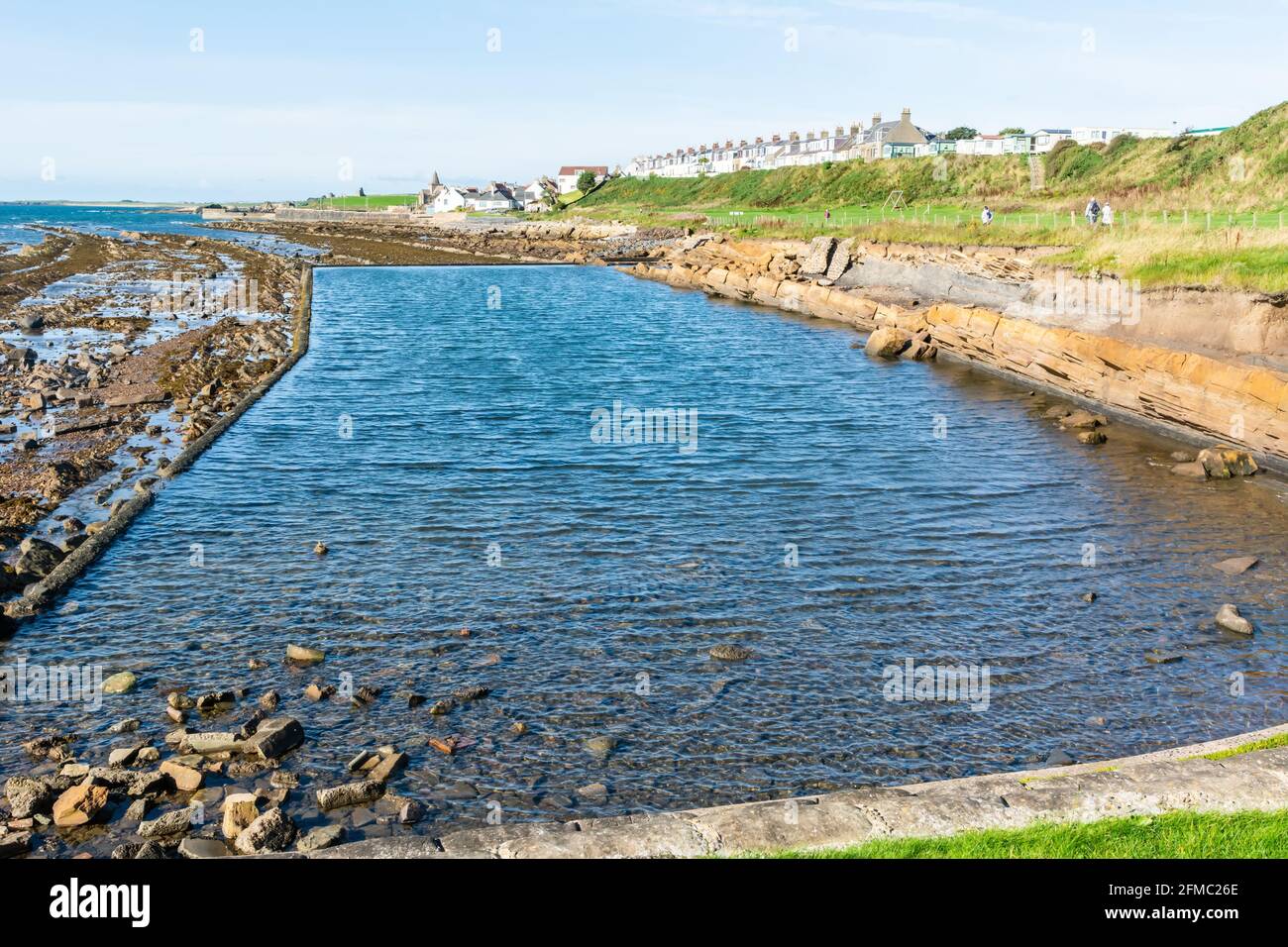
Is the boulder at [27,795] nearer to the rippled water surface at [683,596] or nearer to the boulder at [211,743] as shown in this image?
the rippled water surface at [683,596]

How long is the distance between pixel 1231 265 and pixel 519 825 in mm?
30894

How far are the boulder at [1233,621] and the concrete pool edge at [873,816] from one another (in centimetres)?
693

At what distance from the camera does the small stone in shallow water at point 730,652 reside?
590 inches

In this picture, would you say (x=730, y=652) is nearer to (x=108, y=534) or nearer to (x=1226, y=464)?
(x=108, y=534)

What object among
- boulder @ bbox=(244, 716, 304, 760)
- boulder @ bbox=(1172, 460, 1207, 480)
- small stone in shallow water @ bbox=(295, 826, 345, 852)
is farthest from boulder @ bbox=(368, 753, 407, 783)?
boulder @ bbox=(1172, 460, 1207, 480)

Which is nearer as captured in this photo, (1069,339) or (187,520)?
(187,520)

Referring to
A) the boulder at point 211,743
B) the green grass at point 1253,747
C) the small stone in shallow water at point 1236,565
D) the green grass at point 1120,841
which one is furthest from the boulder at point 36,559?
the small stone in shallow water at point 1236,565

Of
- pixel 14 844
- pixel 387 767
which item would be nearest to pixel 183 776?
pixel 14 844

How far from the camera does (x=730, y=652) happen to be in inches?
595

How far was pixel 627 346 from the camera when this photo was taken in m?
48.7

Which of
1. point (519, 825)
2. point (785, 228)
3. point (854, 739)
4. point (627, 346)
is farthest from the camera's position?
point (785, 228)
